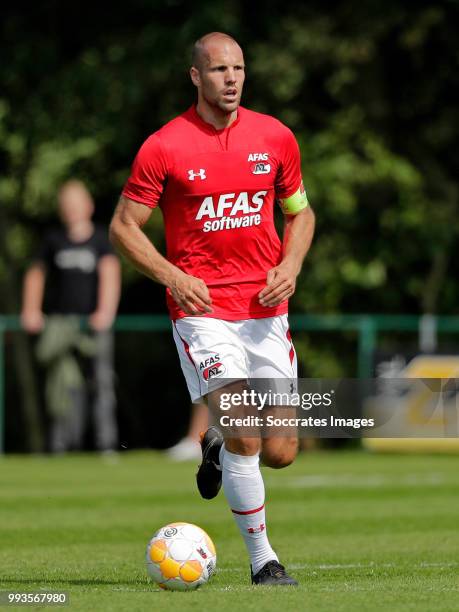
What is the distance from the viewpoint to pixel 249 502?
7.77 metres

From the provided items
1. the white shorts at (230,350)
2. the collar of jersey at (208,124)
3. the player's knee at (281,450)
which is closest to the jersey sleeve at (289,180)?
the collar of jersey at (208,124)

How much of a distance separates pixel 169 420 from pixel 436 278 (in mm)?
4284

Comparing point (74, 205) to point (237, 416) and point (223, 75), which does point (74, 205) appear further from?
point (237, 416)

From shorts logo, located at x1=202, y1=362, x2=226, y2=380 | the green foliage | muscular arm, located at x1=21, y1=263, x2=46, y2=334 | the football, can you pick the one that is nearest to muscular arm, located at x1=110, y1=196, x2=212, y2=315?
shorts logo, located at x1=202, y1=362, x2=226, y2=380

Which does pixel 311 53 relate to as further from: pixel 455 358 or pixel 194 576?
pixel 194 576

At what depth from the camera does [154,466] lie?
17.0 metres

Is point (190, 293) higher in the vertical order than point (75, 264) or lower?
lower

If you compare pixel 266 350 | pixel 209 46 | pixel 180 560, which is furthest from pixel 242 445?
pixel 209 46

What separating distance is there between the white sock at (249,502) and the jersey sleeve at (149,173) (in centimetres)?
134

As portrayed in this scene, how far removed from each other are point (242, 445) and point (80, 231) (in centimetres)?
939

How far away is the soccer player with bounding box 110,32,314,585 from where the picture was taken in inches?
306

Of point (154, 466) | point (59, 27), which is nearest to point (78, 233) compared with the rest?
point (154, 466)

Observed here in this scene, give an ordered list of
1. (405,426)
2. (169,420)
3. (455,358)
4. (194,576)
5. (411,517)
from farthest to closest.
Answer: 1. (169,420)
2. (455,358)
3. (411,517)
4. (405,426)
5. (194,576)

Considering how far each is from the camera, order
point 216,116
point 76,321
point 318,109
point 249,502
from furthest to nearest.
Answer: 1. point 318,109
2. point 76,321
3. point 216,116
4. point 249,502
